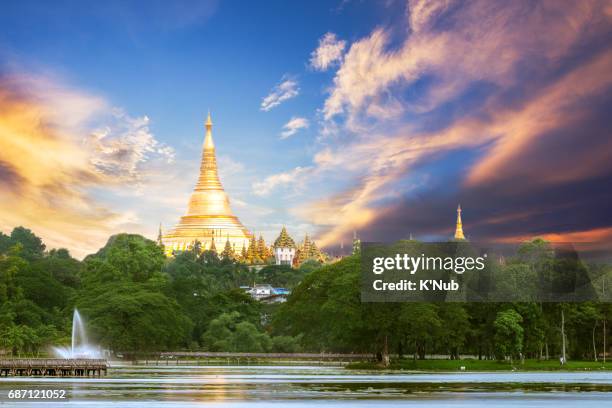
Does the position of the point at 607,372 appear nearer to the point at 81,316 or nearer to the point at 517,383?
the point at 517,383

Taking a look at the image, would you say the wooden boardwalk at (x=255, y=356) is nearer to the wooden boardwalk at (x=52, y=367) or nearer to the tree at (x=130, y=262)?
the tree at (x=130, y=262)

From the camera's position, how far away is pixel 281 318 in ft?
315

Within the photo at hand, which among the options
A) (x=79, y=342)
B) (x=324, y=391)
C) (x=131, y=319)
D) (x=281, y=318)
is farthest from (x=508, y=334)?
(x=79, y=342)

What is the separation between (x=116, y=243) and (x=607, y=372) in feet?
204

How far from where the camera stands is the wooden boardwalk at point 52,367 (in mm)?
66688

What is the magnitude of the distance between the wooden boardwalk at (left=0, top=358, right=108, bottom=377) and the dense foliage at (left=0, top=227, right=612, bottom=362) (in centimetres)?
2111

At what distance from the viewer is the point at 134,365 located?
3617 inches

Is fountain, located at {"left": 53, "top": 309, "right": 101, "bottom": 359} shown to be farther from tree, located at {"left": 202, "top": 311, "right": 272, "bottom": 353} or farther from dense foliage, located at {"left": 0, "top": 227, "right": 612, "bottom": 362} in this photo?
tree, located at {"left": 202, "top": 311, "right": 272, "bottom": 353}

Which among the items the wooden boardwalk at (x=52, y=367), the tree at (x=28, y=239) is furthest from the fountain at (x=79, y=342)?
the tree at (x=28, y=239)

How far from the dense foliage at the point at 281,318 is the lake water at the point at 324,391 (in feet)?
56.5

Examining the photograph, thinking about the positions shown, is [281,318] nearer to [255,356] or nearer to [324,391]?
[255,356]

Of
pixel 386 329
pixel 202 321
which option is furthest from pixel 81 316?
pixel 386 329

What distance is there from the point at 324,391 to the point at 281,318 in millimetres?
44860

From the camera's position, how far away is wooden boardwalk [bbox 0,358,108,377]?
66688 millimetres
